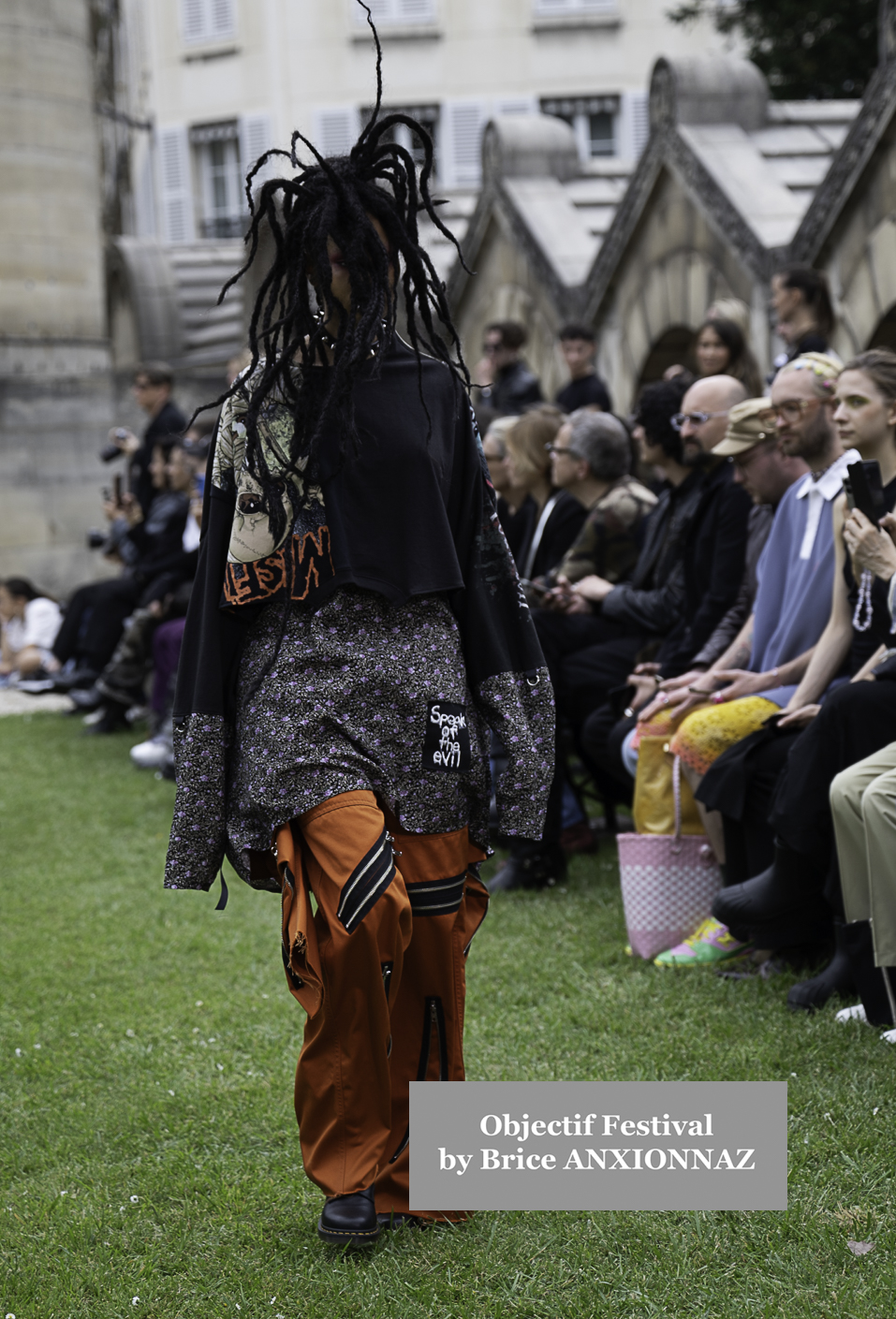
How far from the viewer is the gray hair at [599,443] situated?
22.5ft

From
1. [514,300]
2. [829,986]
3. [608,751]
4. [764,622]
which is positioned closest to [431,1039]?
[829,986]

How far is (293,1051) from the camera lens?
14.6ft

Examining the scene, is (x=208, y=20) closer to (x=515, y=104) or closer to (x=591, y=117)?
(x=515, y=104)

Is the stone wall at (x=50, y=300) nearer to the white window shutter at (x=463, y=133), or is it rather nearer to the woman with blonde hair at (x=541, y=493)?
the woman with blonde hair at (x=541, y=493)

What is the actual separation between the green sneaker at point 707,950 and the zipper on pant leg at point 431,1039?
185cm

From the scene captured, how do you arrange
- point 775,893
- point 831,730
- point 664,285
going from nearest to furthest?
1. point 831,730
2. point 775,893
3. point 664,285

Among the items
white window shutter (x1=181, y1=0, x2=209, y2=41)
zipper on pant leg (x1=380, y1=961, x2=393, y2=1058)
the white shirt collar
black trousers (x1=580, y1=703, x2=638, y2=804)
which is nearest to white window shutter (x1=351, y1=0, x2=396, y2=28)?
white window shutter (x1=181, y1=0, x2=209, y2=41)

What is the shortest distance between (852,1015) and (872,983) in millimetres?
143

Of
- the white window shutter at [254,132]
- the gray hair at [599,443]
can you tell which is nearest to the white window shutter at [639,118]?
the white window shutter at [254,132]

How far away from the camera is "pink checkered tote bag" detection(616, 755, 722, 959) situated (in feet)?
16.8

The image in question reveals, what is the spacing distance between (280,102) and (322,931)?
3007 cm

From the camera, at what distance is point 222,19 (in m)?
31.3

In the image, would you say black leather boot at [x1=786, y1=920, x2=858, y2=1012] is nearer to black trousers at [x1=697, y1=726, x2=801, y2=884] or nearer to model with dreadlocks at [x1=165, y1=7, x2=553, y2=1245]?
black trousers at [x1=697, y1=726, x2=801, y2=884]

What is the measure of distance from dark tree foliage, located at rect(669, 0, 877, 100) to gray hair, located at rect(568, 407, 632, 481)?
13564 millimetres
